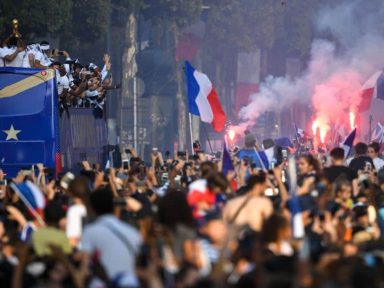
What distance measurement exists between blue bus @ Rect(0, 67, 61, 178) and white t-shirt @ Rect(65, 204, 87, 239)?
48.8 ft

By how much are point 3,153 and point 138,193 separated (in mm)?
10865

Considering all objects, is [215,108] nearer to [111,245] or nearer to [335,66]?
[111,245]

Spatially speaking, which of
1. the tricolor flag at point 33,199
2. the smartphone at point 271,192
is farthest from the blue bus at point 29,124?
the tricolor flag at point 33,199

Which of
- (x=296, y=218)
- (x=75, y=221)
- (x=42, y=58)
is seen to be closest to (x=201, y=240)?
(x=75, y=221)

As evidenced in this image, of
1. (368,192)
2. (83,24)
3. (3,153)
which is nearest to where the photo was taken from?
(368,192)

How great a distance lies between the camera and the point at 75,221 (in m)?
13.4

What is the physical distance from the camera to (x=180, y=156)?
29.2m

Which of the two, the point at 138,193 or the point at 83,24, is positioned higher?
the point at 83,24

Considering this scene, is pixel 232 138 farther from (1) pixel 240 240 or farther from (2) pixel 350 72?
(1) pixel 240 240

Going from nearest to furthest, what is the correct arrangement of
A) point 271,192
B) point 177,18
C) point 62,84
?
point 271,192 < point 62,84 < point 177,18

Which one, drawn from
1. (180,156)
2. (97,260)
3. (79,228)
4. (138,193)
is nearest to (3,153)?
(180,156)

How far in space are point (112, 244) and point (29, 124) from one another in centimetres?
1721

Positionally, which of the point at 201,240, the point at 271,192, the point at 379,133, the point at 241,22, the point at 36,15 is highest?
the point at 241,22

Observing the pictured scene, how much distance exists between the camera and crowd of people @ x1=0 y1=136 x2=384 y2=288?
10711mm
